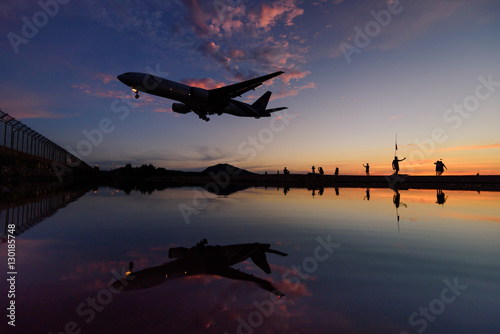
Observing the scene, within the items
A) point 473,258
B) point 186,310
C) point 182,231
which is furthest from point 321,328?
point 182,231

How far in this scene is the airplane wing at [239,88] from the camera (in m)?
27.7

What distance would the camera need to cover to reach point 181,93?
100 ft

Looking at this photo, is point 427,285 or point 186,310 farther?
point 427,285

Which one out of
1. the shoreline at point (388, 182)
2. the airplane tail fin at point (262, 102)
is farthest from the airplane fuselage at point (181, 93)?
the shoreline at point (388, 182)

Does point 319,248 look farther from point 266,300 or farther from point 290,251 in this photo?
point 266,300

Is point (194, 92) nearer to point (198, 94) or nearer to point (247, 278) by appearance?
point (198, 94)

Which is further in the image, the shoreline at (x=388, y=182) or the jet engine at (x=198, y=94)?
the shoreline at (x=388, y=182)

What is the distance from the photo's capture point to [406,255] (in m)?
7.35

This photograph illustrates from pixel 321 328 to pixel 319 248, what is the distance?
4418 mm

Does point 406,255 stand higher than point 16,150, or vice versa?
point 16,150

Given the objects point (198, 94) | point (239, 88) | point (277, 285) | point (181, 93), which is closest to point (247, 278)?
point (277, 285)

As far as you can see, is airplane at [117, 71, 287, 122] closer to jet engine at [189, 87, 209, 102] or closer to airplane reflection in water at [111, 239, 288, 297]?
jet engine at [189, 87, 209, 102]

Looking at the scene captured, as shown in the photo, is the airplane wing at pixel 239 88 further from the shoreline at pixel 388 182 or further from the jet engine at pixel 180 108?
the shoreline at pixel 388 182

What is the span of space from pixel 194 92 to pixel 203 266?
27.8 metres
